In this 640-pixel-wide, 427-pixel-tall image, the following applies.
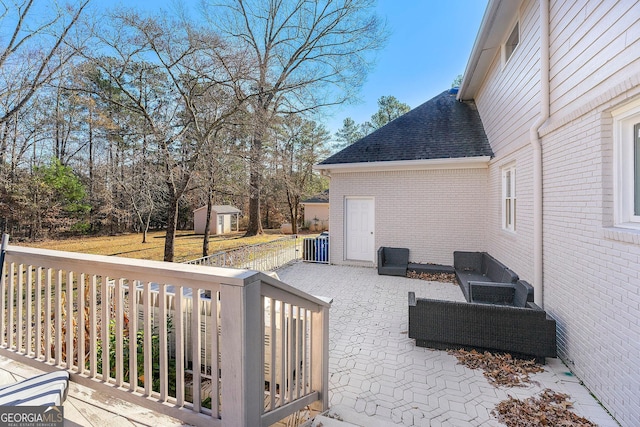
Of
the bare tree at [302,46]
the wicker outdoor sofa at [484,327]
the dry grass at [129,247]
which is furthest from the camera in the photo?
the dry grass at [129,247]

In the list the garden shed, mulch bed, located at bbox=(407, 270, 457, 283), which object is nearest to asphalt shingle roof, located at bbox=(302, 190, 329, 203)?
the garden shed

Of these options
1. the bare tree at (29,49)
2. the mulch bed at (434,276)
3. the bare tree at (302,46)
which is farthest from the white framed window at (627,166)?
the bare tree at (29,49)

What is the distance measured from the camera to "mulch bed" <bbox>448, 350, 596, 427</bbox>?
2691 millimetres

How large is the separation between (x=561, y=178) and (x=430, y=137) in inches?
230

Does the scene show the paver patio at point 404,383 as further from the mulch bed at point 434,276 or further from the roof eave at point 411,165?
the roof eave at point 411,165

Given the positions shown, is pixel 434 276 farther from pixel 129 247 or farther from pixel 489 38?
pixel 129 247

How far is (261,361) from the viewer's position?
1594 mm

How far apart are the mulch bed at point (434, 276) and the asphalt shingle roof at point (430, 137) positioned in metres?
3.17

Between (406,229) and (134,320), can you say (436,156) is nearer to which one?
(406,229)

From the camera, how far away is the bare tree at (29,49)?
238 inches

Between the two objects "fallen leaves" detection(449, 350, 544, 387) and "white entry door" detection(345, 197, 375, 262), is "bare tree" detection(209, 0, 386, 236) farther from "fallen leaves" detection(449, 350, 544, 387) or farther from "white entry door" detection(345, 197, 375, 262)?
"fallen leaves" detection(449, 350, 544, 387)

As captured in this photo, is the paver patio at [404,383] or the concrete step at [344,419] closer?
the concrete step at [344,419]

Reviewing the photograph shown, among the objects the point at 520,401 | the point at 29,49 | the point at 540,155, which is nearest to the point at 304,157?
the point at 29,49

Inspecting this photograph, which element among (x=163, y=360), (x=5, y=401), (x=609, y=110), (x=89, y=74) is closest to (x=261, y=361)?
(x=163, y=360)
